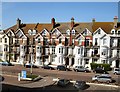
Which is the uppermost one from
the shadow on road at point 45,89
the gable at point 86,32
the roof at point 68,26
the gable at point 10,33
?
the roof at point 68,26

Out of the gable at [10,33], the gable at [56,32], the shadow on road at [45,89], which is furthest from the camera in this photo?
the gable at [10,33]

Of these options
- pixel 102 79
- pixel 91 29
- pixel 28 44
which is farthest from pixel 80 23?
pixel 102 79

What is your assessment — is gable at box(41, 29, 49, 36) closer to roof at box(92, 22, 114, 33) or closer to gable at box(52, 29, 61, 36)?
gable at box(52, 29, 61, 36)

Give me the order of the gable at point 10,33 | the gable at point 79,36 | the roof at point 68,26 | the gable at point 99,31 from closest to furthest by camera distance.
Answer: the gable at point 99,31 → the gable at point 79,36 → the roof at point 68,26 → the gable at point 10,33

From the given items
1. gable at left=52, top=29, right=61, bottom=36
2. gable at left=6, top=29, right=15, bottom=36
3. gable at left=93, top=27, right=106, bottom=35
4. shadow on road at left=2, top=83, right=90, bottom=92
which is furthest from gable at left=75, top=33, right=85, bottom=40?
shadow on road at left=2, top=83, right=90, bottom=92

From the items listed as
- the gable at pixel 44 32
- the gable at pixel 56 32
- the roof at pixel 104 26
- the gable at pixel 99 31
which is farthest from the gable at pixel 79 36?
the gable at pixel 44 32

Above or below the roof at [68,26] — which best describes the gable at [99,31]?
below

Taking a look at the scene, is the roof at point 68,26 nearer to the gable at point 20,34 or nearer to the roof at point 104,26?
the roof at point 104,26

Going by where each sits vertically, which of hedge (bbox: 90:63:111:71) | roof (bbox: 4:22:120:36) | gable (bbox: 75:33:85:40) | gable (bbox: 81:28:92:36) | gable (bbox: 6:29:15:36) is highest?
roof (bbox: 4:22:120:36)

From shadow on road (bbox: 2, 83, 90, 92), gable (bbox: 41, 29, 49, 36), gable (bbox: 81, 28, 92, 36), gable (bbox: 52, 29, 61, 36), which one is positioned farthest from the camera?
gable (bbox: 41, 29, 49, 36)

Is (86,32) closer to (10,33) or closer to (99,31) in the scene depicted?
(99,31)

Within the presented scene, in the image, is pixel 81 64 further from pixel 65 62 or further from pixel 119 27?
pixel 119 27

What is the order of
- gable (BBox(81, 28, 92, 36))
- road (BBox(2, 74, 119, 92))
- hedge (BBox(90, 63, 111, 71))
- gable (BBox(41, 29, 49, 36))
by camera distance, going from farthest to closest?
gable (BBox(41, 29, 49, 36))
gable (BBox(81, 28, 92, 36))
hedge (BBox(90, 63, 111, 71))
road (BBox(2, 74, 119, 92))

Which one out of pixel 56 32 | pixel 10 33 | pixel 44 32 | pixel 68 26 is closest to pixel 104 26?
pixel 68 26
